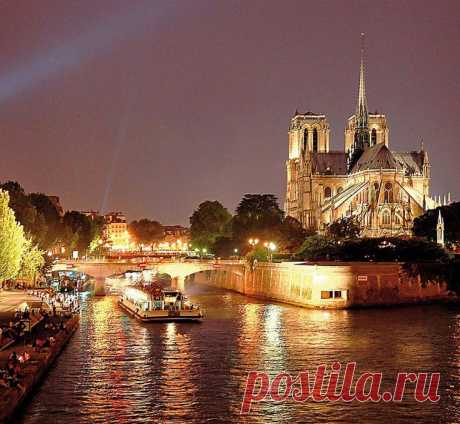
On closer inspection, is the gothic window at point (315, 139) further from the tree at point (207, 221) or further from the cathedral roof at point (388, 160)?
the tree at point (207, 221)

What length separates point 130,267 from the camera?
8000 centimetres

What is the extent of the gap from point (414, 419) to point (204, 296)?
5413 centimetres

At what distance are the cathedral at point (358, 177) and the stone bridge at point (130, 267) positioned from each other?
34.7m

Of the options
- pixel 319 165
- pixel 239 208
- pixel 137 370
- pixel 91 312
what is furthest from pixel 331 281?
pixel 319 165

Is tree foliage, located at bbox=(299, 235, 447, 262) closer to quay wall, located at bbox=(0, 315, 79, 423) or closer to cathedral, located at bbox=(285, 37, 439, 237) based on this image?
cathedral, located at bbox=(285, 37, 439, 237)

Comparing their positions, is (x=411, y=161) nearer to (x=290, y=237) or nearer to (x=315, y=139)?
(x=315, y=139)

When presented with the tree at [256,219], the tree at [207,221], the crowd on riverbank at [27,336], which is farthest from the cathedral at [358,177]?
the crowd on riverbank at [27,336]

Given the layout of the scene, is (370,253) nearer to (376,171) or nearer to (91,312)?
(91,312)

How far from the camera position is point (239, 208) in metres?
125

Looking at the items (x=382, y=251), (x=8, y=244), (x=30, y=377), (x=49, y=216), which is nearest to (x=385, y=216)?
(x=382, y=251)

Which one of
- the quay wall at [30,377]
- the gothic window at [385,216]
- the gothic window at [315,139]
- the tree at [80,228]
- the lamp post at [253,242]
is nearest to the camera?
the quay wall at [30,377]

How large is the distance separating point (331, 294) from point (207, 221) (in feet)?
243

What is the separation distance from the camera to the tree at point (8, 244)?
55.1 meters

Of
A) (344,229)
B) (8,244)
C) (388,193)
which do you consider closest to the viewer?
(8,244)
